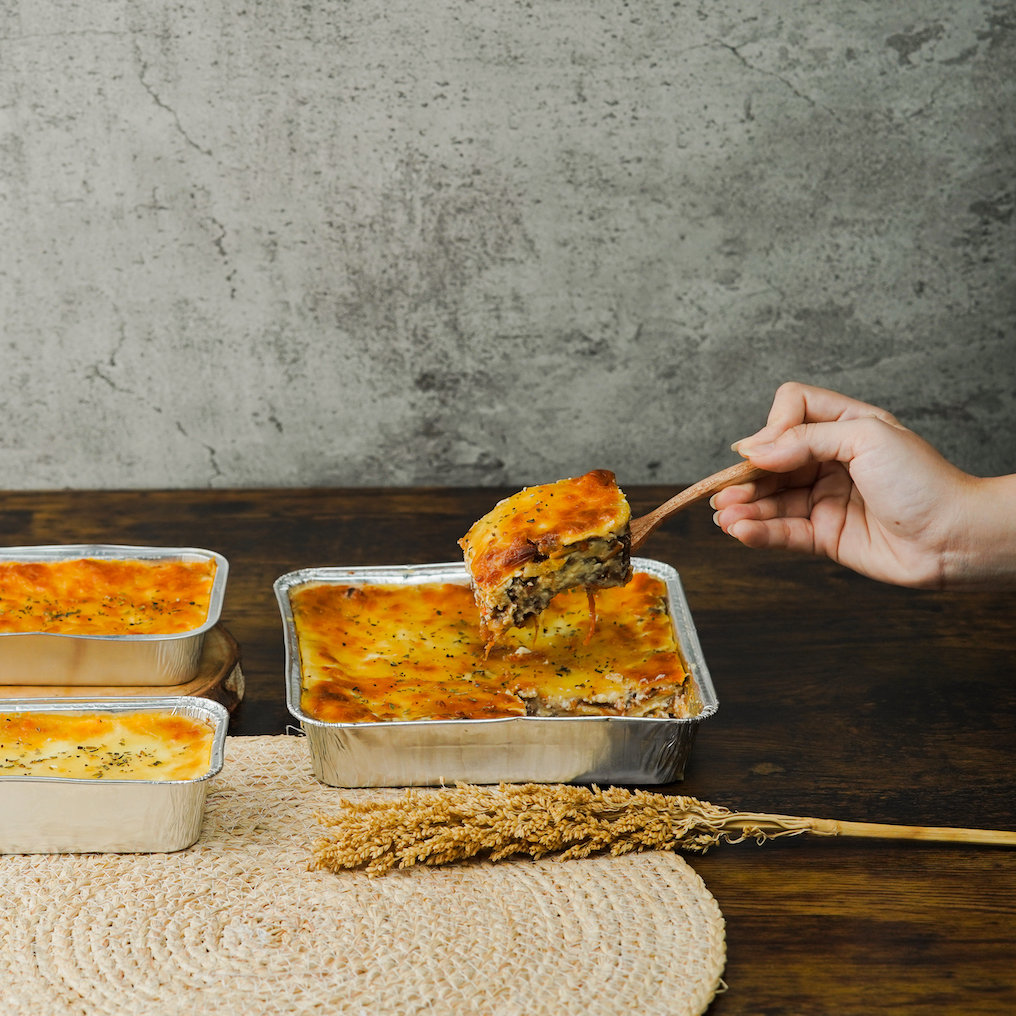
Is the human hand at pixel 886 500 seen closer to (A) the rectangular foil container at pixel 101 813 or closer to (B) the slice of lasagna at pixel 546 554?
(B) the slice of lasagna at pixel 546 554

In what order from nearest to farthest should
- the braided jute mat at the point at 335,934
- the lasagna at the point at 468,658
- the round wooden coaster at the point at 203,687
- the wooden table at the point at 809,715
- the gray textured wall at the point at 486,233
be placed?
the braided jute mat at the point at 335,934, the wooden table at the point at 809,715, the lasagna at the point at 468,658, the round wooden coaster at the point at 203,687, the gray textured wall at the point at 486,233

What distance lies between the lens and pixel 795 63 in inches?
136

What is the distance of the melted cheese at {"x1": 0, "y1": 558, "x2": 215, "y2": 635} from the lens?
2.23 metres

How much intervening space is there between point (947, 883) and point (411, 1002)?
3.02 feet

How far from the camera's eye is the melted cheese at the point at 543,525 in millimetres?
1987

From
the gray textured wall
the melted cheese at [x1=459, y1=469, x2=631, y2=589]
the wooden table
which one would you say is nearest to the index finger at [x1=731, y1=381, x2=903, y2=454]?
the melted cheese at [x1=459, y1=469, x2=631, y2=589]

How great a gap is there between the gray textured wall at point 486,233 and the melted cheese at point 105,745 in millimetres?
2060

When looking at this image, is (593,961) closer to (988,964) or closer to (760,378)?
(988,964)

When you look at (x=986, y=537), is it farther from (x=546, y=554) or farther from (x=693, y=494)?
(x=546, y=554)

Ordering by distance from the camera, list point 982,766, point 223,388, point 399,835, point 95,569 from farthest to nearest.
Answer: point 223,388
point 95,569
point 982,766
point 399,835

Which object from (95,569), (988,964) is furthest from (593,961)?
(95,569)

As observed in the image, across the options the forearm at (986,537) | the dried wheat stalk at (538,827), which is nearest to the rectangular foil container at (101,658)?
the dried wheat stalk at (538,827)

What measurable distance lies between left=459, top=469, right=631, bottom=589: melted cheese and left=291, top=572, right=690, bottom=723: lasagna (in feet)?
0.73

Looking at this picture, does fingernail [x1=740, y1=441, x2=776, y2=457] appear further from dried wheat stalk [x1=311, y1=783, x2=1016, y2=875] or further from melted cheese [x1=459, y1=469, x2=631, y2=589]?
dried wheat stalk [x1=311, y1=783, x2=1016, y2=875]
